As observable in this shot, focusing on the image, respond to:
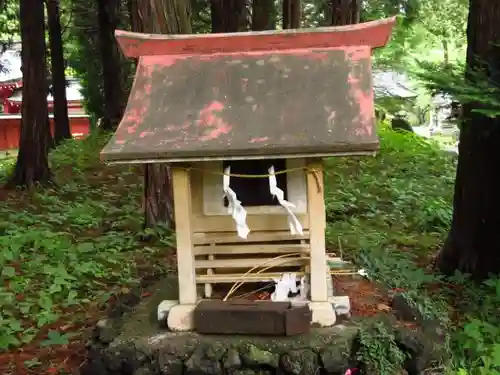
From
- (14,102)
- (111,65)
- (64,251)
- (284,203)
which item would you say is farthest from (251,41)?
(14,102)

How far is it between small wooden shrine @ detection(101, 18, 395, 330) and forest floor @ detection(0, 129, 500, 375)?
1153mm

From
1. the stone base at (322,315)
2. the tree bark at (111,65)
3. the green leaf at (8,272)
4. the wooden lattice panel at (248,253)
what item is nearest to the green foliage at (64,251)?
the green leaf at (8,272)

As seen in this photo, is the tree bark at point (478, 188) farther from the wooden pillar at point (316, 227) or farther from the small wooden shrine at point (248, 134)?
the wooden pillar at point (316, 227)

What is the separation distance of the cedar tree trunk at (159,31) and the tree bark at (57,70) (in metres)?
10.7

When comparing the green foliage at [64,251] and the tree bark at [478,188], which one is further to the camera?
the tree bark at [478,188]

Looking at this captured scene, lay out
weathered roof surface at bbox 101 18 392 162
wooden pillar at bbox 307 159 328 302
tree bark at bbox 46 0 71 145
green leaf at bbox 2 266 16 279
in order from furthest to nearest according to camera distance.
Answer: tree bark at bbox 46 0 71 145 → green leaf at bbox 2 266 16 279 → wooden pillar at bbox 307 159 328 302 → weathered roof surface at bbox 101 18 392 162

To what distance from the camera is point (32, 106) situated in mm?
13055

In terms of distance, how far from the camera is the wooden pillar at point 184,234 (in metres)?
5.25

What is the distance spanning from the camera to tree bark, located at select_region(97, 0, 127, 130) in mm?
18062

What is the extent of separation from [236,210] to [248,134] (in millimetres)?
642

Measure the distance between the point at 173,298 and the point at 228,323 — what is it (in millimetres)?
1252

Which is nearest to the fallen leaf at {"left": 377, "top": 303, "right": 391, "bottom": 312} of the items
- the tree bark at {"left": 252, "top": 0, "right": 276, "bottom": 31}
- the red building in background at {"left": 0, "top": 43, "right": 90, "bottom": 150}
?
the tree bark at {"left": 252, "top": 0, "right": 276, "bottom": 31}

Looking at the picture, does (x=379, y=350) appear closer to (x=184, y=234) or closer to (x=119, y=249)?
(x=184, y=234)

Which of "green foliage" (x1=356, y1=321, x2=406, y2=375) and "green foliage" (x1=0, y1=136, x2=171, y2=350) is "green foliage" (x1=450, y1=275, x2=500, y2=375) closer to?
"green foliage" (x1=356, y1=321, x2=406, y2=375)
